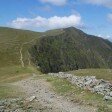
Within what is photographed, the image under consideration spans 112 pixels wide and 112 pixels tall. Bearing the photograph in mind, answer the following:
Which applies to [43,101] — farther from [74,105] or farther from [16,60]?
[16,60]

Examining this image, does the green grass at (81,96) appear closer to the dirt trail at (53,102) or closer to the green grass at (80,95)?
the green grass at (80,95)

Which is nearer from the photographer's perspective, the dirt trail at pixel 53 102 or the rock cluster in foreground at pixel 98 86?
the dirt trail at pixel 53 102

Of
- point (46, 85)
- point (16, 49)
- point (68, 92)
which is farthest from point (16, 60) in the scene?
point (68, 92)

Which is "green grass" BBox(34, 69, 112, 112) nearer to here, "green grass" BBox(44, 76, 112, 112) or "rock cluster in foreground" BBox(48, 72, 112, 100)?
"green grass" BBox(44, 76, 112, 112)

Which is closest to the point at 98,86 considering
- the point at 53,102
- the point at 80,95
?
the point at 80,95

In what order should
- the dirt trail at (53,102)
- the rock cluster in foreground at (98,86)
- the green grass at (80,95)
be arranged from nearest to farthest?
the dirt trail at (53,102) < the green grass at (80,95) < the rock cluster in foreground at (98,86)

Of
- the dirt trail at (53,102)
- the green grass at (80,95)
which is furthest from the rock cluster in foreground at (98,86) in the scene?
the dirt trail at (53,102)

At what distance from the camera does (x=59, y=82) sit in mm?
55469

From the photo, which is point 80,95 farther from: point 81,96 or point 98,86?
point 98,86

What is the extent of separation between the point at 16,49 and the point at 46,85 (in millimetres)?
113853

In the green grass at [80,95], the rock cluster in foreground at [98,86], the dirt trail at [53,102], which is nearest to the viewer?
the dirt trail at [53,102]

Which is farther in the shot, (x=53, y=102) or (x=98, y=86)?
(x=98, y=86)

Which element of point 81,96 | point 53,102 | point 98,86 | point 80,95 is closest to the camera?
point 53,102

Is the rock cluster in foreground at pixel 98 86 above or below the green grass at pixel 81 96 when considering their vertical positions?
above
